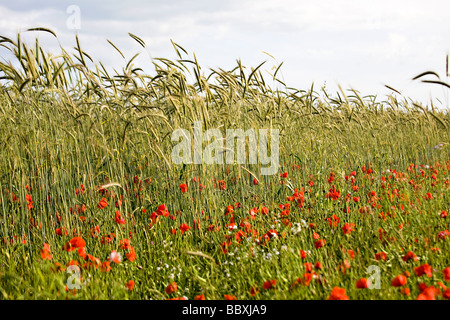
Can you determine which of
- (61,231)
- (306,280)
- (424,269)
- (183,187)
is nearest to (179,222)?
(183,187)

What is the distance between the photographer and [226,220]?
114 inches

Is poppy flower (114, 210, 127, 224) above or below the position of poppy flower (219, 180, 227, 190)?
below

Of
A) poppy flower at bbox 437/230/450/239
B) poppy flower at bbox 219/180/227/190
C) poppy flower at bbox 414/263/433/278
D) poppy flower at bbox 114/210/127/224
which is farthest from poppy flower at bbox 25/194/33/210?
poppy flower at bbox 437/230/450/239

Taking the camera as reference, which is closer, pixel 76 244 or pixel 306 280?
pixel 306 280

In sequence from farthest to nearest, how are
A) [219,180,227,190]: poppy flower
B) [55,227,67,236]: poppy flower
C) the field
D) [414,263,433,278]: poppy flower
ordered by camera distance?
1. [219,180,227,190]: poppy flower
2. [55,227,67,236]: poppy flower
3. the field
4. [414,263,433,278]: poppy flower

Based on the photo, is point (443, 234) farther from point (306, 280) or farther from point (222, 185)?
point (222, 185)

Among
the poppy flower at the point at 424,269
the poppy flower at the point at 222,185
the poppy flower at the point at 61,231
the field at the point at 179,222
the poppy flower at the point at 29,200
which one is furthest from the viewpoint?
the poppy flower at the point at 222,185

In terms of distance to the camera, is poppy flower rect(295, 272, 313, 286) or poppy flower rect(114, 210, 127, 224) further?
poppy flower rect(114, 210, 127, 224)

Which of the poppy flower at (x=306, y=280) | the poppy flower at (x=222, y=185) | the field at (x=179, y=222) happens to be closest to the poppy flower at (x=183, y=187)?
the field at (x=179, y=222)

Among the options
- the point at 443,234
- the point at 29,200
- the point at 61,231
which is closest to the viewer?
the point at 443,234

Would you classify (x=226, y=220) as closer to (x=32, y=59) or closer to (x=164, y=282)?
(x=164, y=282)

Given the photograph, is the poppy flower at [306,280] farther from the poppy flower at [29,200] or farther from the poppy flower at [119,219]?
the poppy flower at [29,200]

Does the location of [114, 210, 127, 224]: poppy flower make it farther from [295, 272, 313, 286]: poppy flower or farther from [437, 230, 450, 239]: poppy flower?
[437, 230, 450, 239]: poppy flower

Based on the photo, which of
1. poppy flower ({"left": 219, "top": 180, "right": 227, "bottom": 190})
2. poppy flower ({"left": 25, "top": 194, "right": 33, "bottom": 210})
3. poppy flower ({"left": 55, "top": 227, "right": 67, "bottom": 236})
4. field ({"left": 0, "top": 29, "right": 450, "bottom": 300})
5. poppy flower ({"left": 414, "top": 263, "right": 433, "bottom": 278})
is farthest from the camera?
poppy flower ({"left": 219, "top": 180, "right": 227, "bottom": 190})
